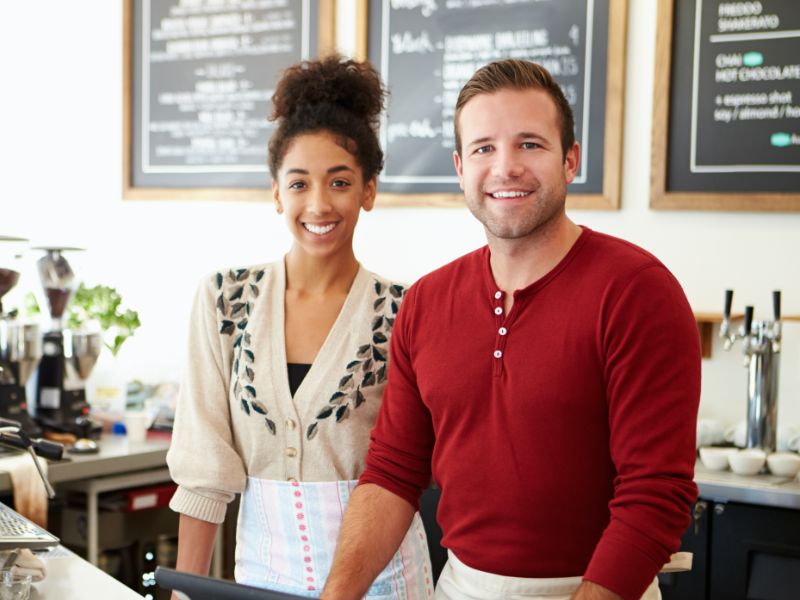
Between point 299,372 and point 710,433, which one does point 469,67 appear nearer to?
point 710,433

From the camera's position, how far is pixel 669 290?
1052 millimetres

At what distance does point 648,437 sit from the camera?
1008mm

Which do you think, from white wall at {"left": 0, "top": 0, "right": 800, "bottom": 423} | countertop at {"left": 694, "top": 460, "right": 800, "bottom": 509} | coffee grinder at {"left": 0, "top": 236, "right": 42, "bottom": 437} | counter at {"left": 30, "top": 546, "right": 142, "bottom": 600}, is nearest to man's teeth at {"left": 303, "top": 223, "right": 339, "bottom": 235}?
counter at {"left": 30, "top": 546, "right": 142, "bottom": 600}

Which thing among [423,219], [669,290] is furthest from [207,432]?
[423,219]

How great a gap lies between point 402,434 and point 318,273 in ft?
1.20

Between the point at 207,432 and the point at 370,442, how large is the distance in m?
0.28

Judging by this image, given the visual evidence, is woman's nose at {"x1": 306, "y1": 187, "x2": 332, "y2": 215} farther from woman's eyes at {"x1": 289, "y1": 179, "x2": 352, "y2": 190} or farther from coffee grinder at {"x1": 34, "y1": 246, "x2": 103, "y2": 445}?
coffee grinder at {"x1": 34, "y1": 246, "x2": 103, "y2": 445}

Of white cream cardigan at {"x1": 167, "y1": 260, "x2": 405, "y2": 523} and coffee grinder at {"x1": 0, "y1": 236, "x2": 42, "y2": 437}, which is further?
coffee grinder at {"x1": 0, "y1": 236, "x2": 42, "y2": 437}

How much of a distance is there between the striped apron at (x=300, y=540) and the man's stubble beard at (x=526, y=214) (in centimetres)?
51

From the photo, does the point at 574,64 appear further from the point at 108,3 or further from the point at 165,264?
the point at 108,3

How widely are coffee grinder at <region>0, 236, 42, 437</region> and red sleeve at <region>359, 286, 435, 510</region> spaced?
1.46m

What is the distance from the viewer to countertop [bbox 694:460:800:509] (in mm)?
1791

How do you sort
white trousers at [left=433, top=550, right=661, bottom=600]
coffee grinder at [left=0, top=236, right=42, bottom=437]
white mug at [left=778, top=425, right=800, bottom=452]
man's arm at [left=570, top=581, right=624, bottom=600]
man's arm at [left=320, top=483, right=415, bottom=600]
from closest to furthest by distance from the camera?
man's arm at [left=570, top=581, right=624, bottom=600] → white trousers at [left=433, top=550, right=661, bottom=600] → man's arm at [left=320, top=483, right=415, bottom=600] → white mug at [left=778, top=425, right=800, bottom=452] → coffee grinder at [left=0, top=236, right=42, bottom=437]

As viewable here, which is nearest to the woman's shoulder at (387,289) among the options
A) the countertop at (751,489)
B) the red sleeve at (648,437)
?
the red sleeve at (648,437)
